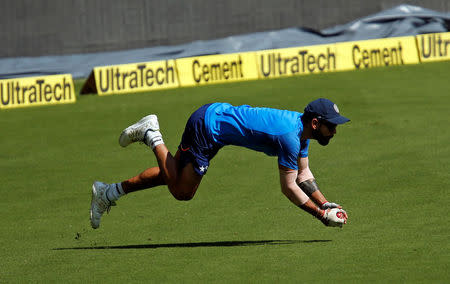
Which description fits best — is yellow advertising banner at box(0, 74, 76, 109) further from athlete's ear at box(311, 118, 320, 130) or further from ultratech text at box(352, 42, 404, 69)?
athlete's ear at box(311, 118, 320, 130)

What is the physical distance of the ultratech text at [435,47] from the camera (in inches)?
913

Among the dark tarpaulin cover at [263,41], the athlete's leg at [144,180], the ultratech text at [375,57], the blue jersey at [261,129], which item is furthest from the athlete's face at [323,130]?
the dark tarpaulin cover at [263,41]

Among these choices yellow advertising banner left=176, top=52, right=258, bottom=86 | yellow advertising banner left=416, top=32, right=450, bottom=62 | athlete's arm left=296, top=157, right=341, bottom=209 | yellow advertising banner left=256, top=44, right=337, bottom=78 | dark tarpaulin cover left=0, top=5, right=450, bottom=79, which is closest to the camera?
athlete's arm left=296, top=157, right=341, bottom=209

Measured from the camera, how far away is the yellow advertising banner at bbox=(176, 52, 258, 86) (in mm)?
22312

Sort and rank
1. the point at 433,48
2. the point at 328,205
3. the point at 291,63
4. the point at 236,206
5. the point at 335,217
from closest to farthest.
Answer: the point at 335,217, the point at 328,205, the point at 236,206, the point at 291,63, the point at 433,48

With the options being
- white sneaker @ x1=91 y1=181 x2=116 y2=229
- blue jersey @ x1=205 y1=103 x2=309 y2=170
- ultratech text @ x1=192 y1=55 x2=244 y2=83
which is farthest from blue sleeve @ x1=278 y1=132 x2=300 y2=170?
ultratech text @ x1=192 y1=55 x2=244 y2=83

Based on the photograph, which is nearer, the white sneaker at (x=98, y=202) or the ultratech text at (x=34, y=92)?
the white sneaker at (x=98, y=202)

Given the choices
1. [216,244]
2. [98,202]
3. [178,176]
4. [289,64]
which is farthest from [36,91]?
[216,244]

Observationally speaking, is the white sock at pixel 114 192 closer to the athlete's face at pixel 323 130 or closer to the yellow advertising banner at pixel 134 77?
the athlete's face at pixel 323 130

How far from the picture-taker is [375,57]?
23.0 meters

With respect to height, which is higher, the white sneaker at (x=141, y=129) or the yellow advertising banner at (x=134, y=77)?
the white sneaker at (x=141, y=129)

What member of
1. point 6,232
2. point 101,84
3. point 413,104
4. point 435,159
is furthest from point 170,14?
point 6,232

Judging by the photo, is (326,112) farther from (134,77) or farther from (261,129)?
(134,77)

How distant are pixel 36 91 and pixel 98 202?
12.1m
